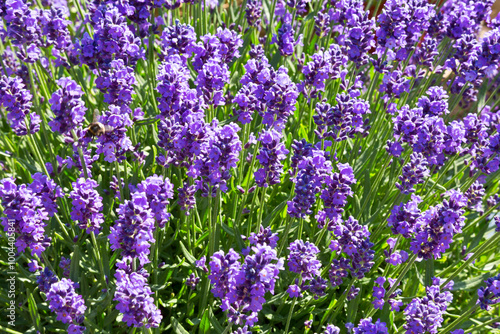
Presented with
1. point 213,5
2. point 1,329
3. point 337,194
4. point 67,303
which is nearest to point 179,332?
point 67,303

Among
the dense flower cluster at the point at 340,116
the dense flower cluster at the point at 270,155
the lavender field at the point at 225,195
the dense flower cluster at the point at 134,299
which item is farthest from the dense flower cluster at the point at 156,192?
the dense flower cluster at the point at 340,116

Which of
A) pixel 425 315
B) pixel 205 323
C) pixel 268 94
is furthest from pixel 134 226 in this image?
pixel 425 315

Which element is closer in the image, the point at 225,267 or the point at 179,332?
the point at 225,267

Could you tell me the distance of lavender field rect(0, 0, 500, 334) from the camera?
2.67 metres

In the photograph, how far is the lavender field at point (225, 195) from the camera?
2.67 m

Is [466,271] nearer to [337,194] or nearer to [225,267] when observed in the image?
[337,194]

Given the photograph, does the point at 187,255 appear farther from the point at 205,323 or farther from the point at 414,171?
the point at 414,171

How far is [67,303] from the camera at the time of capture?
2.60 metres

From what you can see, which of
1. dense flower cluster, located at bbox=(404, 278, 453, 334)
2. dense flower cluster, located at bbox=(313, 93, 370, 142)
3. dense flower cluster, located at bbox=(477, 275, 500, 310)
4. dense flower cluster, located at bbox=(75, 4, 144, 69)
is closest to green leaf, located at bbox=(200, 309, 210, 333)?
dense flower cluster, located at bbox=(404, 278, 453, 334)

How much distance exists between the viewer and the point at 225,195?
13.7 feet

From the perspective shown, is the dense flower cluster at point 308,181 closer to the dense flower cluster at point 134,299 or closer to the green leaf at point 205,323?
the green leaf at point 205,323

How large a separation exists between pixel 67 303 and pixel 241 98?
1646mm

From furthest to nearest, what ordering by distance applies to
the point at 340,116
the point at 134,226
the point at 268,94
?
1. the point at 340,116
2. the point at 268,94
3. the point at 134,226

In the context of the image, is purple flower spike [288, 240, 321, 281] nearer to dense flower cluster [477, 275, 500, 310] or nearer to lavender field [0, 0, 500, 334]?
lavender field [0, 0, 500, 334]
